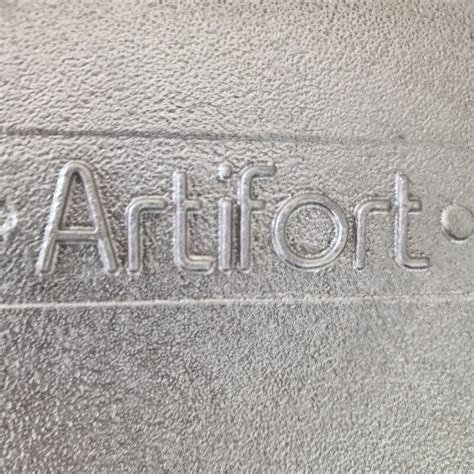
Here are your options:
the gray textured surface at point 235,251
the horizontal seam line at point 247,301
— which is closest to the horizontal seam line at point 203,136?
the gray textured surface at point 235,251

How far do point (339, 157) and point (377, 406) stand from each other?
0.35m

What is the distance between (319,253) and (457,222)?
→ 0.21 meters

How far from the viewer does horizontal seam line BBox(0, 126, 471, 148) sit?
70 cm

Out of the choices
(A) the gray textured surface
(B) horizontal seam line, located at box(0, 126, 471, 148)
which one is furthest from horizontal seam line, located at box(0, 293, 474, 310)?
(B) horizontal seam line, located at box(0, 126, 471, 148)

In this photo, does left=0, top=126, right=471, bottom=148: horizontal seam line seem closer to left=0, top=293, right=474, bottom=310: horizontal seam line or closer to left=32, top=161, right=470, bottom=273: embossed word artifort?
left=32, top=161, right=470, bottom=273: embossed word artifort

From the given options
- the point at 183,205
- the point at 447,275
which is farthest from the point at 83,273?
the point at 447,275

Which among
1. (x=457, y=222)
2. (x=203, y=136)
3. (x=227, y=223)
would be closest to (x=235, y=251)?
(x=227, y=223)

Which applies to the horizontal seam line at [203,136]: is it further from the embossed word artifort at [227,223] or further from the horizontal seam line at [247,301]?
the horizontal seam line at [247,301]

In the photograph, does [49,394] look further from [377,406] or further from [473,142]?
[473,142]

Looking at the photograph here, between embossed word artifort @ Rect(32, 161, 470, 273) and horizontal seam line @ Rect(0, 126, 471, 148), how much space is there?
40 millimetres

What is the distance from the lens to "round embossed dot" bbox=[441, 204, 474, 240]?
79 centimetres

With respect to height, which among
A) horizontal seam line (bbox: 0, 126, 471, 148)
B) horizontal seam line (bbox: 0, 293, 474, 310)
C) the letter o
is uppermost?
horizontal seam line (bbox: 0, 126, 471, 148)

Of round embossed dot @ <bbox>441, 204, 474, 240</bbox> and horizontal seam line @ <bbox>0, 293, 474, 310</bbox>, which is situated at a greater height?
round embossed dot @ <bbox>441, 204, 474, 240</bbox>

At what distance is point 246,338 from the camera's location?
75 centimetres
